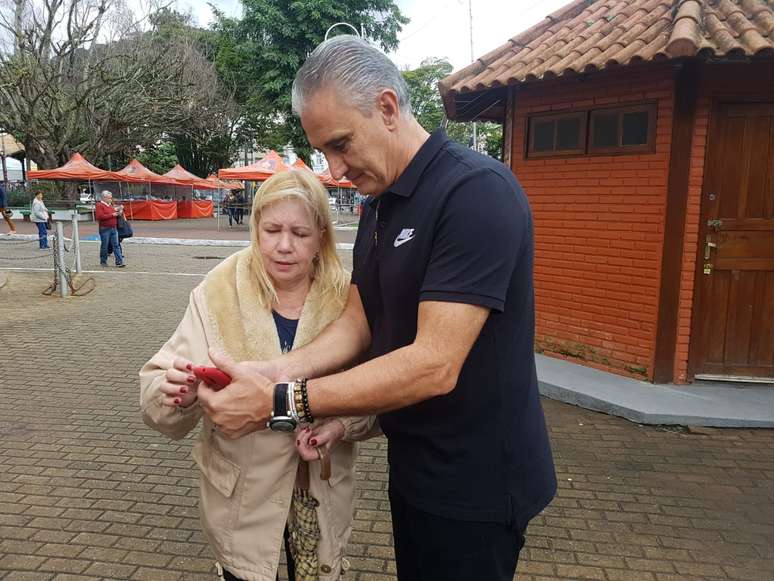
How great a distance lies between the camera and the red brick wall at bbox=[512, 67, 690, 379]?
17.7 ft

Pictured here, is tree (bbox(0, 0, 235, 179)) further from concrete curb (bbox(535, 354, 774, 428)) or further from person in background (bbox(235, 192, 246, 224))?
concrete curb (bbox(535, 354, 774, 428))

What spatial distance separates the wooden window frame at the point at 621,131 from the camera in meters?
5.34

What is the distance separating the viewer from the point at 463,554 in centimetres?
154

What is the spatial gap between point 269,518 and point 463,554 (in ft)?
2.05

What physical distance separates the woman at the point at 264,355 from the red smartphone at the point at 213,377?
226 millimetres

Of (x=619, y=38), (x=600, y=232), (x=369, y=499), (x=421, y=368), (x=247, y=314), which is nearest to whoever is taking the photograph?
(x=421, y=368)

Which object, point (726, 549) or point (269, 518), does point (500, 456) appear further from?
point (726, 549)

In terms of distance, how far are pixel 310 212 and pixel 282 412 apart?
0.74 metres

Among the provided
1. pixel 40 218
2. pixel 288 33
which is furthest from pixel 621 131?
pixel 288 33

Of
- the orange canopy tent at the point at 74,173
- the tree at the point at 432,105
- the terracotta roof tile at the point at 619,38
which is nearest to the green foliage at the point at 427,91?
the tree at the point at 432,105

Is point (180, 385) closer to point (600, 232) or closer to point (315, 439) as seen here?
point (315, 439)

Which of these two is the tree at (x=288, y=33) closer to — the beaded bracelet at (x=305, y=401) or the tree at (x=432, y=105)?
the tree at (x=432, y=105)

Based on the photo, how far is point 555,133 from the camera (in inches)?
240

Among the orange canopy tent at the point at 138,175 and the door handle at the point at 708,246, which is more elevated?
the orange canopy tent at the point at 138,175
